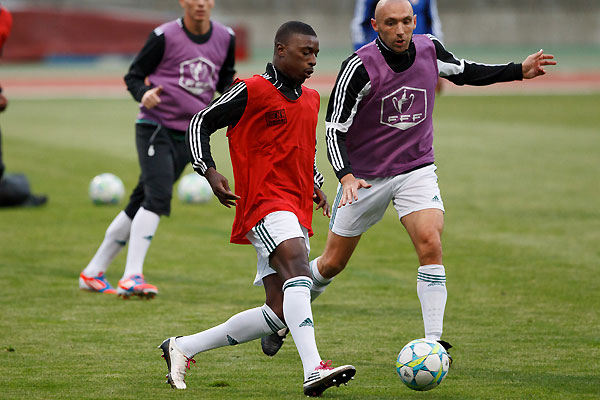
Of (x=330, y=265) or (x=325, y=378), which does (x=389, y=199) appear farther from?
(x=325, y=378)

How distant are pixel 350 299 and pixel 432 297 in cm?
190

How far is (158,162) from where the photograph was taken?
7930mm

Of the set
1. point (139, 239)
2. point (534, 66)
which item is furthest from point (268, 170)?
point (139, 239)

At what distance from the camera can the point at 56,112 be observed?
26234mm

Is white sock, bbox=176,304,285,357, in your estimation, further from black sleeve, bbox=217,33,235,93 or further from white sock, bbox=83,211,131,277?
black sleeve, bbox=217,33,235,93

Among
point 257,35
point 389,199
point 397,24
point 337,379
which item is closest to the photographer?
point 337,379

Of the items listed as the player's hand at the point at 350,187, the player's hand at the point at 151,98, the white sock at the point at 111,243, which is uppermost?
the player's hand at the point at 151,98

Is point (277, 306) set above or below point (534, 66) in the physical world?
below

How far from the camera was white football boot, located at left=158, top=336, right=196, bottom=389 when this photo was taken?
536 cm

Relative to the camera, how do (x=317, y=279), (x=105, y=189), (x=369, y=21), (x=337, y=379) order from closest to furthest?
(x=337, y=379), (x=317, y=279), (x=369, y=21), (x=105, y=189)

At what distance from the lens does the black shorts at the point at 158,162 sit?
7.91m

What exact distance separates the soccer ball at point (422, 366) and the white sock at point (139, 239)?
126 inches

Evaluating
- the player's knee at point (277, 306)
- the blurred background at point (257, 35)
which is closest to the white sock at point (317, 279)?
the player's knee at point (277, 306)

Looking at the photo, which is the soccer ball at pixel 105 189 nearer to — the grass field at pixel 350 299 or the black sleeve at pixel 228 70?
the grass field at pixel 350 299
